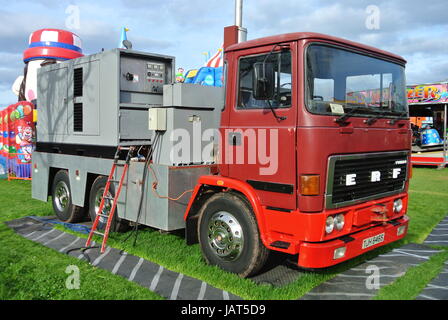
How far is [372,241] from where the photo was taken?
4.57 m

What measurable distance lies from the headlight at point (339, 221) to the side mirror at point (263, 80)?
4.73 ft

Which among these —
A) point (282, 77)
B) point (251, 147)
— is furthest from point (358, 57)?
point (251, 147)

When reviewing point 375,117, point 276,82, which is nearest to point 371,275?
point 375,117

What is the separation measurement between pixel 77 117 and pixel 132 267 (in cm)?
320

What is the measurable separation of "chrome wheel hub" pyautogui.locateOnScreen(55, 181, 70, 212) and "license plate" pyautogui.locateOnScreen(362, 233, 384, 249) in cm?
545

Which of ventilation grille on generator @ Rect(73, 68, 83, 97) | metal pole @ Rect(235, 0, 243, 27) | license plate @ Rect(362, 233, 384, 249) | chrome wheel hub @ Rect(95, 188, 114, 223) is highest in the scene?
metal pole @ Rect(235, 0, 243, 27)

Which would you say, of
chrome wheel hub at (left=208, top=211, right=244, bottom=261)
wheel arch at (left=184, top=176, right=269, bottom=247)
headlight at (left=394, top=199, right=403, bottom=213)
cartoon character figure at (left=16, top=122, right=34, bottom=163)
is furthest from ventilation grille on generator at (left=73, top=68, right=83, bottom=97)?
cartoon character figure at (left=16, top=122, right=34, bottom=163)

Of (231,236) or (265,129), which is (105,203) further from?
(265,129)

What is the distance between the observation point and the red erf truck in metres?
4.04

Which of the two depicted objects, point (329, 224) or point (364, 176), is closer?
point (329, 224)

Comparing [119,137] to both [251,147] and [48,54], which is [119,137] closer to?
[251,147]

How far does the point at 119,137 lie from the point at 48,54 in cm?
1256

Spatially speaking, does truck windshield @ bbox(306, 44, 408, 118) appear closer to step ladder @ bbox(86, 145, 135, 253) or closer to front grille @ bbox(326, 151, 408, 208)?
front grille @ bbox(326, 151, 408, 208)

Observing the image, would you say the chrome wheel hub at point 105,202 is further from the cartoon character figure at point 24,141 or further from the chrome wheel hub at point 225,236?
the cartoon character figure at point 24,141
